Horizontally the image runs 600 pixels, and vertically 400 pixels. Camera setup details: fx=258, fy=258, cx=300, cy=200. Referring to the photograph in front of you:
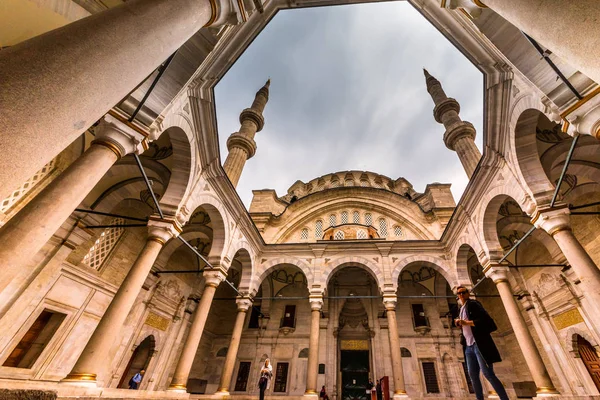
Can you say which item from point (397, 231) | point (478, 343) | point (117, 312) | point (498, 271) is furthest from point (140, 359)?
point (397, 231)

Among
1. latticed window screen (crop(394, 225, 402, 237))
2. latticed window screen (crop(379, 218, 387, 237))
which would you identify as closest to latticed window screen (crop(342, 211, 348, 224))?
latticed window screen (crop(379, 218, 387, 237))

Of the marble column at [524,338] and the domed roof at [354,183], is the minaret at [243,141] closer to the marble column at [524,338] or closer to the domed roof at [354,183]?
the domed roof at [354,183]

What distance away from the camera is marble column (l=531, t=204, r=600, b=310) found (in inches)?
203

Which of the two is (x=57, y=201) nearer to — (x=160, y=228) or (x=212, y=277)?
(x=160, y=228)

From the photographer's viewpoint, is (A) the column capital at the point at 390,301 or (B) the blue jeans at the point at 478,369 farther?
(A) the column capital at the point at 390,301

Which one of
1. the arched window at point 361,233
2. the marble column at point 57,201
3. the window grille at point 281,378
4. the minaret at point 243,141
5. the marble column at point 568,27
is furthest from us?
the arched window at point 361,233

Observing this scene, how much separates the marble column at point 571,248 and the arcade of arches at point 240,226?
0.04 meters

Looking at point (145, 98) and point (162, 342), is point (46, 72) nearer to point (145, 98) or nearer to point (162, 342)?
point (145, 98)

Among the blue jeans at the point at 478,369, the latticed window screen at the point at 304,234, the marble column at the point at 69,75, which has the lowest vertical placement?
the blue jeans at the point at 478,369

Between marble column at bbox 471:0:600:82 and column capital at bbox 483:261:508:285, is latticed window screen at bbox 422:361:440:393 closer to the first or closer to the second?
column capital at bbox 483:261:508:285

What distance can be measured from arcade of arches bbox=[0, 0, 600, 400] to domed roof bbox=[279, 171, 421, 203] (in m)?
3.83

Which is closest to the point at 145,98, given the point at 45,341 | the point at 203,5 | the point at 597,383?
the point at 203,5

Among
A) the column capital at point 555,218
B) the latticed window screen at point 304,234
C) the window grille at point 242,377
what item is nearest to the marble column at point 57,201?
the column capital at point 555,218

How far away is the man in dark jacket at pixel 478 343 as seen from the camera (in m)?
3.21
